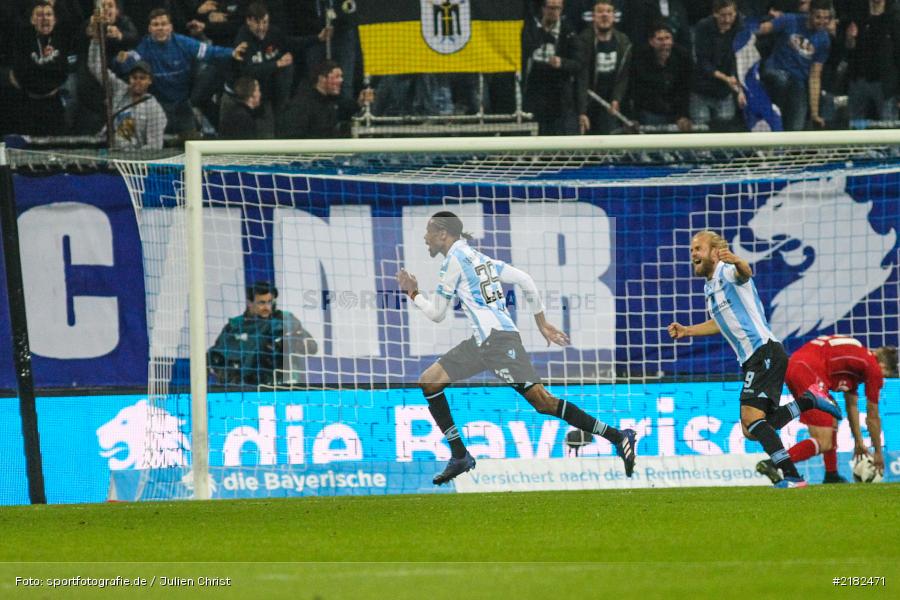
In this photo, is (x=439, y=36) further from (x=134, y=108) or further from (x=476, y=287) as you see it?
(x=476, y=287)

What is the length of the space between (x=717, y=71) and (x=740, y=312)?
17.6ft

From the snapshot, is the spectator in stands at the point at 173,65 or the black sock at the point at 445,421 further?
the spectator in stands at the point at 173,65

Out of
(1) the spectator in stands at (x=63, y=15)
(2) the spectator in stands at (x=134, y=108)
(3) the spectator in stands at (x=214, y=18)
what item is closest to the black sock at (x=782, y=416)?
(2) the spectator in stands at (x=134, y=108)

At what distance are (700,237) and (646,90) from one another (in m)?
4.89

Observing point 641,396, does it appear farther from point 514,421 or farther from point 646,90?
point 646,90

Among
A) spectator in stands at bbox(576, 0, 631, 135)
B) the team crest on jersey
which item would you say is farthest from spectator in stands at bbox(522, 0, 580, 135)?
the team crest on jersey

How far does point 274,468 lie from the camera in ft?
37.9

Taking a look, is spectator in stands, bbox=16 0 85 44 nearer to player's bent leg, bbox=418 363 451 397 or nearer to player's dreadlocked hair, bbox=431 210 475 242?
player's dreadlocked hair, bbox=431 210 475 242

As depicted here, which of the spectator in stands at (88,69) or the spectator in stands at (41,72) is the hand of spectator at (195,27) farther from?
the spectator in stands at (41,72)

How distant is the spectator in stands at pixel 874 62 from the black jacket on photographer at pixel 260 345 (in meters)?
6.70

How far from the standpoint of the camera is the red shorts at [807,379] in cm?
1107

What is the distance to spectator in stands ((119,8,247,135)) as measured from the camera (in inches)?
568

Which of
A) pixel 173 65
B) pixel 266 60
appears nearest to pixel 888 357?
pixel 266 60

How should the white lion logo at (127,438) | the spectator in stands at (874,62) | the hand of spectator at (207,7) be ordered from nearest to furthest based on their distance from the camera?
the white lion logo at (127,438) < the spectator in stands at (874,62) < the hand of spectator at (207,7)
